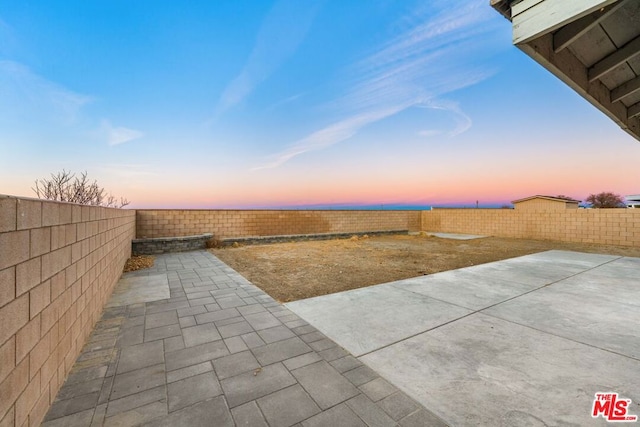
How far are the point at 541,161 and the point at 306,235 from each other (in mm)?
13575

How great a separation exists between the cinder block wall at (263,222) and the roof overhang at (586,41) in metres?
10.3

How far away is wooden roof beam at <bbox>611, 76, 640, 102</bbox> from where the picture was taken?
9.43 ft

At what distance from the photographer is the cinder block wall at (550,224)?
9.84 m

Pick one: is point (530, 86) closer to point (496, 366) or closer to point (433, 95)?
point (433, 95)

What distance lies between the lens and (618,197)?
29.9m

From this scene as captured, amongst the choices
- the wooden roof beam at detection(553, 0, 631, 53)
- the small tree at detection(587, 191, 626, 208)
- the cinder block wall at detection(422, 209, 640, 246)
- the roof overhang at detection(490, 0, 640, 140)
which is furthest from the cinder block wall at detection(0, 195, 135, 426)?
the small tree at detection(587, 191, 626, 208)

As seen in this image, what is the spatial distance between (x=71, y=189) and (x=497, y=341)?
15.1 meters

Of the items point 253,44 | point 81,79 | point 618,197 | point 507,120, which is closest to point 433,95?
point 507,120

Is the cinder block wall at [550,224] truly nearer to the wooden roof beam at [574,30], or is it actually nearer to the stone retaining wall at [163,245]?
the wooden roof beam at [574,30]

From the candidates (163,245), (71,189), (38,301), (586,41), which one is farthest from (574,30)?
(71,189)

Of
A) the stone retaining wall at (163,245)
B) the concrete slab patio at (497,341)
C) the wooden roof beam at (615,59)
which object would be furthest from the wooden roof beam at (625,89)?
the stone retaining wall at (163,245)

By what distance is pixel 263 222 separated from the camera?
11555 millimetres

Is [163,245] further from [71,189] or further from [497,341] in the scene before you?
[497,341]

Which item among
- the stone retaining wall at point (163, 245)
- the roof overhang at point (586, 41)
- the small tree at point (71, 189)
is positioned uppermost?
the roof overhang at point (586, 41)
